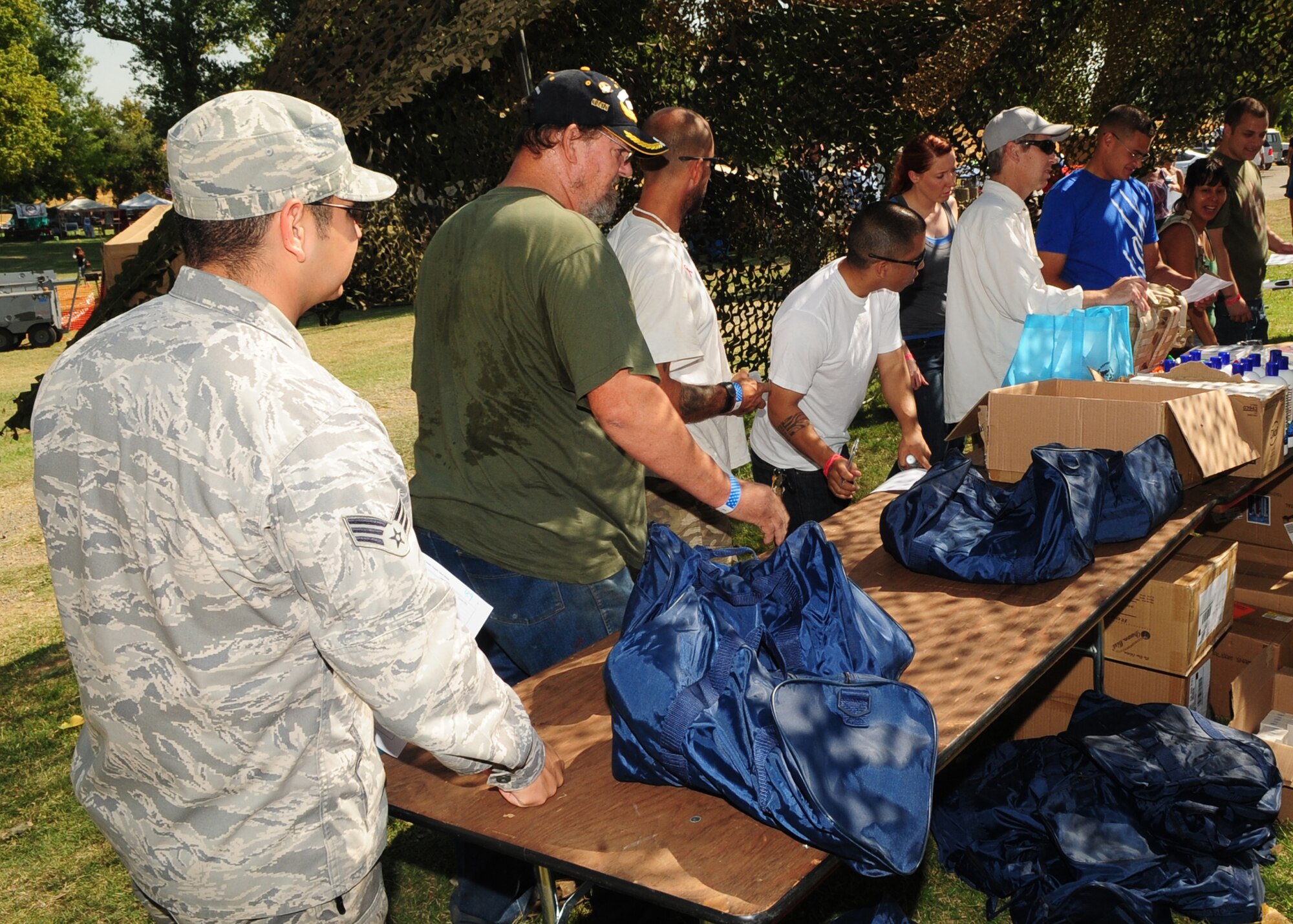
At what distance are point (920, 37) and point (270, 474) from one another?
6.08 metres

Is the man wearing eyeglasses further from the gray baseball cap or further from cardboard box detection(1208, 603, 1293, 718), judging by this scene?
cardboard box detection(1208, 603, 1293, 718)

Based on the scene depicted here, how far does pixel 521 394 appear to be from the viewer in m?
2.44

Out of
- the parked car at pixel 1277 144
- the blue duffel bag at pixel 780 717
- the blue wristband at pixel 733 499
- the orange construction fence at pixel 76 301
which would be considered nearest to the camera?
the blue duffel bag at pixel 780 717

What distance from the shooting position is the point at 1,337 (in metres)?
19.4

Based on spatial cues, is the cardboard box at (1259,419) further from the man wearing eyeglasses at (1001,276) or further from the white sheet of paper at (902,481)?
the white sheet of paper at (902,481)

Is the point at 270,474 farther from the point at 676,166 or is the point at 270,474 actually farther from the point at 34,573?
the point at 34,573

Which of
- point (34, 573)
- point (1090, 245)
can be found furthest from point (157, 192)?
point (1090, 245)

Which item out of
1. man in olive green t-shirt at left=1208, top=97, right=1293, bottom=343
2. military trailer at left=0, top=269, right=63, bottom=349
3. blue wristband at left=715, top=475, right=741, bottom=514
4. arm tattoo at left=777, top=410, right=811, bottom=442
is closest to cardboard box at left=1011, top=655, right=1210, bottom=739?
arm tattoo at left=777, top=410, right=811, bottom=442

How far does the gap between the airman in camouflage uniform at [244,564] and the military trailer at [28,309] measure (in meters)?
20.4

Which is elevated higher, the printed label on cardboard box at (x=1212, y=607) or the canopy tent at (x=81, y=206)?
the printed label on cardboard box at (x=1212, y=607)

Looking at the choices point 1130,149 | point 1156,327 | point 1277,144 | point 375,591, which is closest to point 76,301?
point 1130,149

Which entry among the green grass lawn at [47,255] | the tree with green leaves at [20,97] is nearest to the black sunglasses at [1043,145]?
the green grass lawn at [47,255]

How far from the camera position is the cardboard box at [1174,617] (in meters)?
3.39

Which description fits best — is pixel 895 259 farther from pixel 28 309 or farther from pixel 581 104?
pixel 28 309
